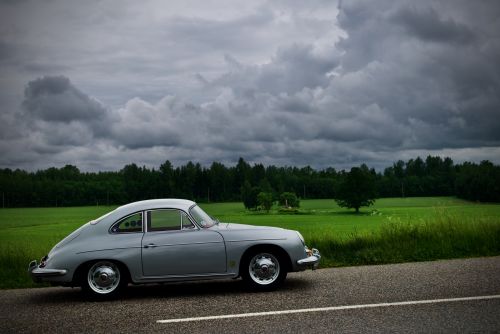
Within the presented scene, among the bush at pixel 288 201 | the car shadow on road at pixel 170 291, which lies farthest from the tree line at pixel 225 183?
the car shadow on road at pixel 170 291

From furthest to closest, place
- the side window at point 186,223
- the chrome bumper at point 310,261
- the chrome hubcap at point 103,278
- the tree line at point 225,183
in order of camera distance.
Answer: the tree line at point 225,183 → the side window at point 186,223 → the chrome bumper at point 310,261 → the chrome hubcap at point 103,278

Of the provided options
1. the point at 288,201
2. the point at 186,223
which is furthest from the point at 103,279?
the point at 288,201

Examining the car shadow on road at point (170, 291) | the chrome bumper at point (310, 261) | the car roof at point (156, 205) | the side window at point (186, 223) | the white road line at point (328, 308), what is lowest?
the car shadow on road at point (170, 291)

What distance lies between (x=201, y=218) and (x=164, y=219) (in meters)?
0.62

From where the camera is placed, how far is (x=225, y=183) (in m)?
119

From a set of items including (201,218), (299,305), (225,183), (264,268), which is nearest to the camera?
(299,305)

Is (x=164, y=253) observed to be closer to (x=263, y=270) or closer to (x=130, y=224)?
(x=130, y=224)

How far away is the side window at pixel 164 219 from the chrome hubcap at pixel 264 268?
139cm

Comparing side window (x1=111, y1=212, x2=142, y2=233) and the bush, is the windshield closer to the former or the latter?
side window (x1=111, y1=212, x2=142, y2=233)

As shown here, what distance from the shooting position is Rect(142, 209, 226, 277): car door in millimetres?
8516

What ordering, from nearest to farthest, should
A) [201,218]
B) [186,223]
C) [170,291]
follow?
[186,223] → [201,218] → [170,291]

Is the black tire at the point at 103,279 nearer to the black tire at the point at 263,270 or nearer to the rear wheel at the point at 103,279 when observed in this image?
the rear wheel at the point at 103,279

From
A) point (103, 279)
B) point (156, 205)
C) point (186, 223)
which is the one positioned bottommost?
point (103, 279)

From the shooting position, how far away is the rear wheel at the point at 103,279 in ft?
27.8
